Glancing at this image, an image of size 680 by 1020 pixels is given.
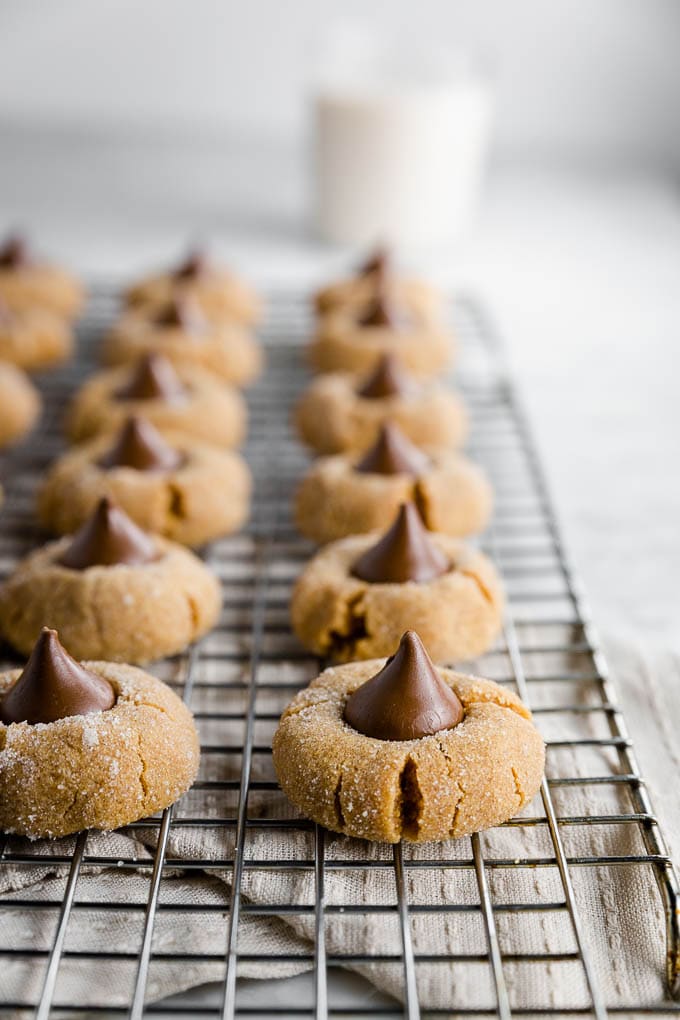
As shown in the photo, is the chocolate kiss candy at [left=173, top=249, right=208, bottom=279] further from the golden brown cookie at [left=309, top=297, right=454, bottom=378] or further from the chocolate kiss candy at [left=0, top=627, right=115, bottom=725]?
the chocolate kiss candy at [left=0, top=627, right=115, bottom=725]

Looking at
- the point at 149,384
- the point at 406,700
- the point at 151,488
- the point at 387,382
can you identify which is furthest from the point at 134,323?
the point at 406,700

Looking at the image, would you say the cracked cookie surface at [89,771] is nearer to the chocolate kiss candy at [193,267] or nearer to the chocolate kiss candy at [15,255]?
the chocolate kiss candy at [193,267]

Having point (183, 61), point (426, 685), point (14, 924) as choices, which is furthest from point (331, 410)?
point (183, 61)

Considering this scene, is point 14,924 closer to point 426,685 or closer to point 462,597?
point 426,685

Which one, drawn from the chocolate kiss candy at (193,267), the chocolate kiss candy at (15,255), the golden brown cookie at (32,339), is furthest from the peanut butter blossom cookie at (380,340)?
the chocolate kiss candy at (15,255)

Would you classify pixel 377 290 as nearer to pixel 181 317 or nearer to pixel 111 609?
pixel 181 317

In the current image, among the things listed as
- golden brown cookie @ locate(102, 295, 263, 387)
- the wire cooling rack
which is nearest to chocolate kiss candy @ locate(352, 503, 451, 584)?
the wire cooling rack
